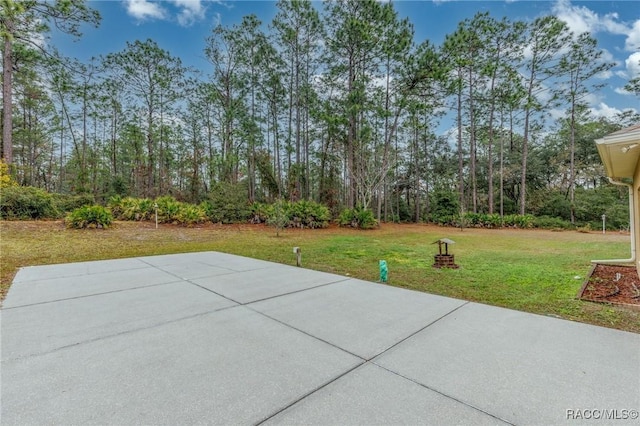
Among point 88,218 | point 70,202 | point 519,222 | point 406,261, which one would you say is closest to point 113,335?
point 406,261

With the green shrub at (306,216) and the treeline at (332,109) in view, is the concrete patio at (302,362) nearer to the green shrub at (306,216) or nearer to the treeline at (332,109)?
the green shrub at (306,216)

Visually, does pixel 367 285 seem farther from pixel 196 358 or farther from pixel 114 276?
pixel 114 276

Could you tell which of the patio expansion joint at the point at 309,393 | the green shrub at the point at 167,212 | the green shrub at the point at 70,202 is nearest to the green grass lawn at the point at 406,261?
the green shrub at the point at 167,212

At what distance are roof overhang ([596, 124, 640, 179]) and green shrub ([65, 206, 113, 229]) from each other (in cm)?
1242

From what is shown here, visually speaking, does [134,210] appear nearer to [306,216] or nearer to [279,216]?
[279,216]

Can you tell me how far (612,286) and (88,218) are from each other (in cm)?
1310

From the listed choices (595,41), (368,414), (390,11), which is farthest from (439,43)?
(368,414)

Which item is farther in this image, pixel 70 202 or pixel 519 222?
pixel 519 222

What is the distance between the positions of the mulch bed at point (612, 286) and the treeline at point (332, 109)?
10.3 m

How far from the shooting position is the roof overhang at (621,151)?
112 inches

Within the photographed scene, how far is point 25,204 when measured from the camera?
9719 mm

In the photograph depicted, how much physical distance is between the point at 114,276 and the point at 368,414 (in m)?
4.40

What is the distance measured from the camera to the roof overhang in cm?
285

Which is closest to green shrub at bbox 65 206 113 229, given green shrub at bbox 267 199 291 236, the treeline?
the treeline
